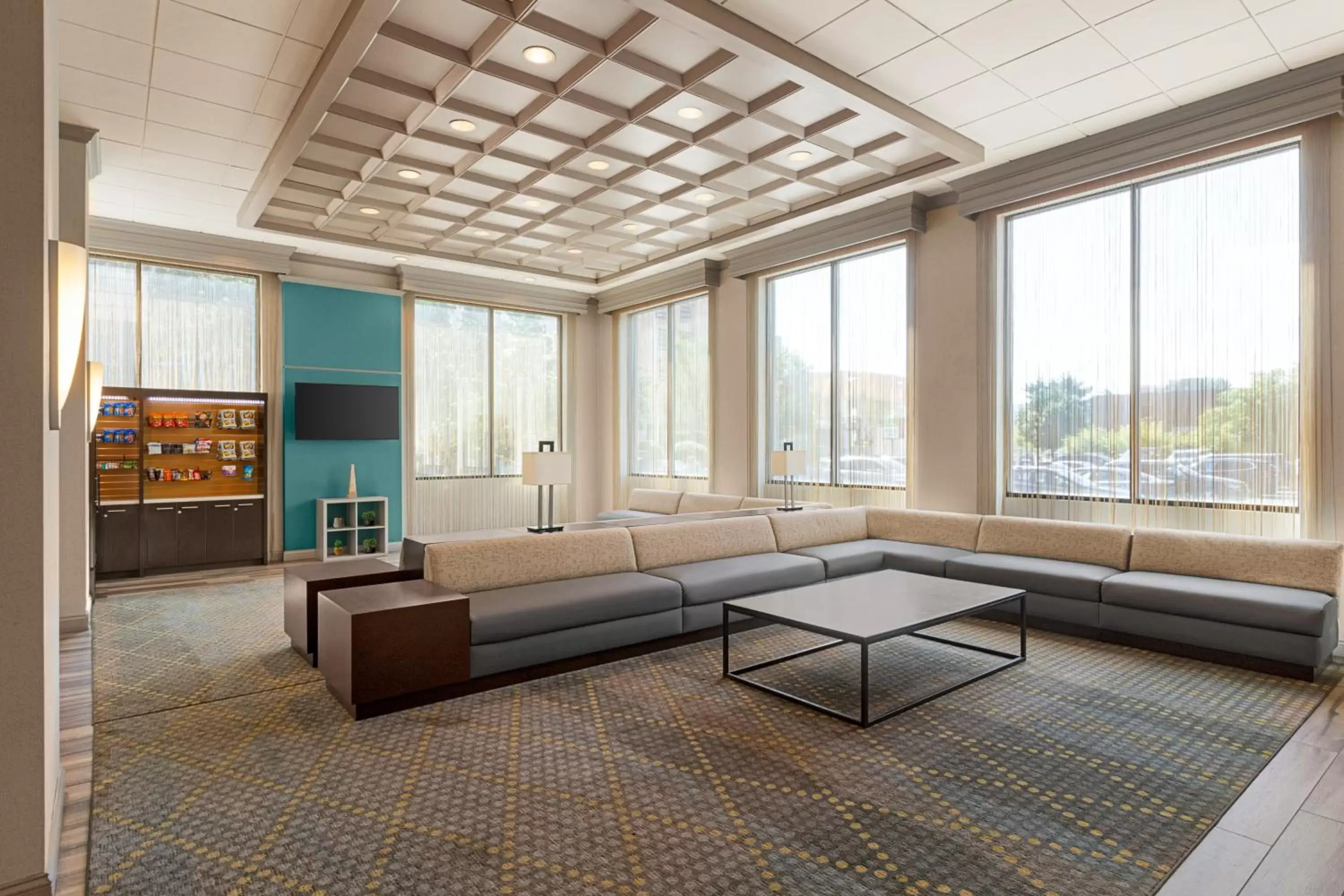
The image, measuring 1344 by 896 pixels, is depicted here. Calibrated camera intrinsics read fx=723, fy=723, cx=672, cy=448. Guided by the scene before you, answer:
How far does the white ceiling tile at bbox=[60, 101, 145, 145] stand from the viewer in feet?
16.1

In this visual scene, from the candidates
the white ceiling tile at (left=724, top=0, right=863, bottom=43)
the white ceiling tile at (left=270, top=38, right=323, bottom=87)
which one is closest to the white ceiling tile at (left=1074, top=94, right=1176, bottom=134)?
the white ceiling tile at (left=724, top=0, right=863, bottom=43)

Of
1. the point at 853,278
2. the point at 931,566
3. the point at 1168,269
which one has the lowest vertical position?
the point at 931,566

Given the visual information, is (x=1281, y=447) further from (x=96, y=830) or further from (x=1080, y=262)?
→ (x=96, y=830)

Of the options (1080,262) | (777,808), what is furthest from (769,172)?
(777,808)

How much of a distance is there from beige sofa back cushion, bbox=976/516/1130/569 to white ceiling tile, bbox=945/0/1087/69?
329cm

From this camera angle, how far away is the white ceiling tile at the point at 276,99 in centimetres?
462

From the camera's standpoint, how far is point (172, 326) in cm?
772

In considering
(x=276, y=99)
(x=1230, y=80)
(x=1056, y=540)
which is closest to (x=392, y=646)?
(x=276, y=99)

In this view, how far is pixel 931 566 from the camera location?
5684 millimetres

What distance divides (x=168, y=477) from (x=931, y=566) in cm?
759

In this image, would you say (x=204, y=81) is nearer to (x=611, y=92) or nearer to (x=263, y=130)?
(x=263, y=130)

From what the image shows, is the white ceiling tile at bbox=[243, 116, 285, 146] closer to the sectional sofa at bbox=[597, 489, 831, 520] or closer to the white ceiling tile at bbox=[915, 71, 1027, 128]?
the sectional sofa at bbox=[597, 489, 831, 520]

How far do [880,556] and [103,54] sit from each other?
633 centimetres

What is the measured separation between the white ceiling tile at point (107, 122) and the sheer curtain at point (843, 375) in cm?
596
